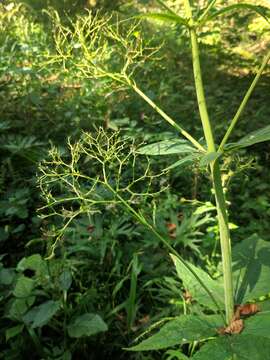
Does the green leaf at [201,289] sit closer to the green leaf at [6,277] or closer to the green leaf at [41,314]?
the green leaf at [41,314]

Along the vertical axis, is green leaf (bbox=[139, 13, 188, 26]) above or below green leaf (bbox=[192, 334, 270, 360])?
above

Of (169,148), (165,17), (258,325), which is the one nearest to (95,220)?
(169,148)

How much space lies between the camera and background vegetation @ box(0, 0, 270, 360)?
206 cm

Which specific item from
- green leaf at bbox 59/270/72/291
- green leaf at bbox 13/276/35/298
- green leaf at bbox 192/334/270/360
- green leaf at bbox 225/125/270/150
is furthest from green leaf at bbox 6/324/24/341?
green leaf at bbox 225/125/270/150

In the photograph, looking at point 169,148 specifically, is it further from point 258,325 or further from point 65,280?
point 65,280

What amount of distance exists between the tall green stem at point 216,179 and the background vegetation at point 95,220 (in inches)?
5.6

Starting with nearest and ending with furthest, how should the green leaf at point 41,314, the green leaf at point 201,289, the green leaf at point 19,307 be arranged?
1. the green leaf at point 201,289
2. the green leaf at point 41,314
3. the green leaf at point 19,307

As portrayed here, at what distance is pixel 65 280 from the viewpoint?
2068 millimetres

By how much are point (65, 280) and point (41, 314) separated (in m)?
0.19

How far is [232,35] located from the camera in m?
6.65

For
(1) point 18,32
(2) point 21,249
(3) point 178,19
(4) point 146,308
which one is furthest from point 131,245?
(1) point 18,32

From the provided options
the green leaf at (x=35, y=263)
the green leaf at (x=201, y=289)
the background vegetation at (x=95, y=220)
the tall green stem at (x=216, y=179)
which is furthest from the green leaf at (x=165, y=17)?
the green leaf at (x=35, y=263)

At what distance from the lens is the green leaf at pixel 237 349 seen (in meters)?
1.01

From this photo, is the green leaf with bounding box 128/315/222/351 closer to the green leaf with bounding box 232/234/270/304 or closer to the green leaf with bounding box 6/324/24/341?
the green leaf with bounding box 232/234/270/304
